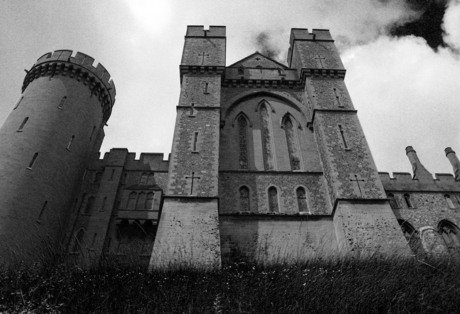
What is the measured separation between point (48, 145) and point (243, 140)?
8576 mm

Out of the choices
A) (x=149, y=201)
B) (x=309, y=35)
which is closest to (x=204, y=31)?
(x=309, y=35)

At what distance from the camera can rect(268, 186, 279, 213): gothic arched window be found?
14.5 metres

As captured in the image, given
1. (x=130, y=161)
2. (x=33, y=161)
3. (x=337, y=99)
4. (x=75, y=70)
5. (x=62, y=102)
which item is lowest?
(x=33, y=161)

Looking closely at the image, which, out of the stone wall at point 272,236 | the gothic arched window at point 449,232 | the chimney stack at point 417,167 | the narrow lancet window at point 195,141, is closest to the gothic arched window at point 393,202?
the gothic arched window at point 449,232

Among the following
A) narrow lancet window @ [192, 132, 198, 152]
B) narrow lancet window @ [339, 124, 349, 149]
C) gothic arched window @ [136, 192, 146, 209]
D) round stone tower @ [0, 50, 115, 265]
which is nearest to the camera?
round stone tower @ [0, 50, 115, 265]

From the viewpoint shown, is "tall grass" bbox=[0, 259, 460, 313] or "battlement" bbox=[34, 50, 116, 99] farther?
"battlement" bbox=[34, 50, 116, 99]

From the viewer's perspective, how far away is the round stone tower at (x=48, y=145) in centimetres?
1498

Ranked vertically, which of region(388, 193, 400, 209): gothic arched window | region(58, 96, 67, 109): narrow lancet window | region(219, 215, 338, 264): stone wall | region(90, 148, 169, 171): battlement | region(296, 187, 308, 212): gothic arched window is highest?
region(58, 96, 67, 109): narrow lancet window

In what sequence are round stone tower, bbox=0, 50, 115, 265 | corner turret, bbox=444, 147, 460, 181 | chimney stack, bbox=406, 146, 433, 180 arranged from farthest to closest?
1. corner turret, bbox=444, 147, 460, 181
2. chimney stack, bbox=406, 146, 433, 180
3. round stone tower, bbox=0, 50, 115, 265

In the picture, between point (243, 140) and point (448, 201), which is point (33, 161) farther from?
point (448, 201)

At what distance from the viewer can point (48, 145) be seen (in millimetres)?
17531

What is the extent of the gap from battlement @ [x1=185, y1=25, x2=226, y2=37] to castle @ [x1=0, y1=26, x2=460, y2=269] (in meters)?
0.14

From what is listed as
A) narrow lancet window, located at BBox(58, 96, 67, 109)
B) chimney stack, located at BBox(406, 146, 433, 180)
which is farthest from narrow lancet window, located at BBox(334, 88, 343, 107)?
narrow lancet window, located at BBox(58, 96, 67, 109)

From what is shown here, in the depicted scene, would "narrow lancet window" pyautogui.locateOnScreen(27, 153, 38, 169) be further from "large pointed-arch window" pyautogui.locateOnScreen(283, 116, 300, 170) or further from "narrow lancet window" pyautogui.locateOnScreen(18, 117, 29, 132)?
"large pointed-arch window" pyautogui.locateOnScreen(283, 116, 300, 170)
